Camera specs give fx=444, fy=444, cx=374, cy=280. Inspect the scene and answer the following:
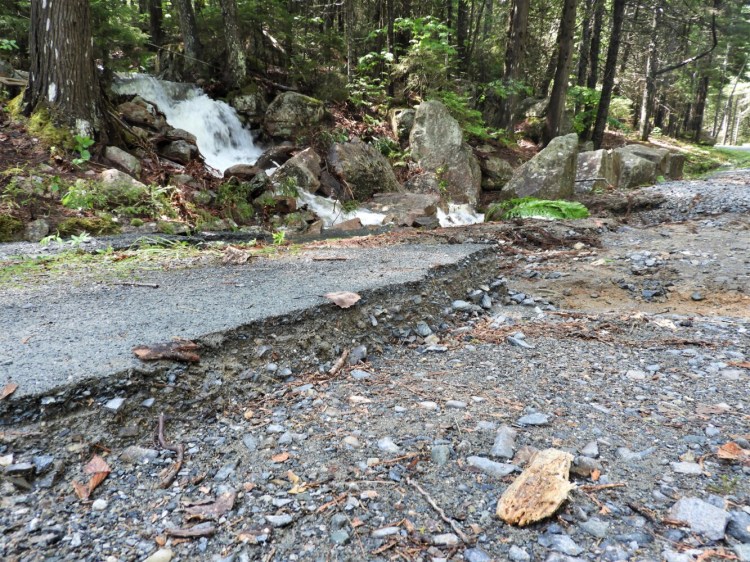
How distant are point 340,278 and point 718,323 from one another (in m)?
2.75

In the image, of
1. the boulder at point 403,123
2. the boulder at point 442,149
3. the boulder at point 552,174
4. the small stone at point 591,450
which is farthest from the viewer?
the boulder at point 403,123

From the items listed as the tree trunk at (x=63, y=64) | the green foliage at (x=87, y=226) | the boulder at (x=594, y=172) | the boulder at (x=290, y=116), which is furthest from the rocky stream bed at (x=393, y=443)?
the boulder at (x=290, y=116)

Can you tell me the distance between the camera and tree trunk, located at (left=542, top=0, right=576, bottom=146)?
12656mm

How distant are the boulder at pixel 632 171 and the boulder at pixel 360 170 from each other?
5.93 m

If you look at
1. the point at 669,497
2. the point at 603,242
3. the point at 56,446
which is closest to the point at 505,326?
the point at 669,497

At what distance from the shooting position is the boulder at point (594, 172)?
10469mm

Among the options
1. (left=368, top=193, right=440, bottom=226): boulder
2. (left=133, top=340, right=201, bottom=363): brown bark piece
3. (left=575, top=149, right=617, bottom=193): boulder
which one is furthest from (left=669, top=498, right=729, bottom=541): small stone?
(left=575, top=149, right=617, bottom=193): boulder

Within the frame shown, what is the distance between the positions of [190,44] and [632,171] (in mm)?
11990

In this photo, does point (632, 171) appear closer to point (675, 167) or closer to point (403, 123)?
point (675, 167)

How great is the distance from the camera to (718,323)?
10.3 feet

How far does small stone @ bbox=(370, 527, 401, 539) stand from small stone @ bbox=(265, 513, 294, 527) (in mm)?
278

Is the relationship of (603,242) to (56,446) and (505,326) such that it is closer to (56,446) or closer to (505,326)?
(505,326)

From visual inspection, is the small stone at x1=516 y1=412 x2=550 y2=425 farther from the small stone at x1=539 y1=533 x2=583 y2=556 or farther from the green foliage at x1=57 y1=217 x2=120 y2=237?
the green foliage at x1=57 y1=217 x2=120 y2=237

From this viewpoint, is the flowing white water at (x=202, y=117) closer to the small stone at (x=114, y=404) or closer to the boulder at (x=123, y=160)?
the boulder at (x=123, y=160)
